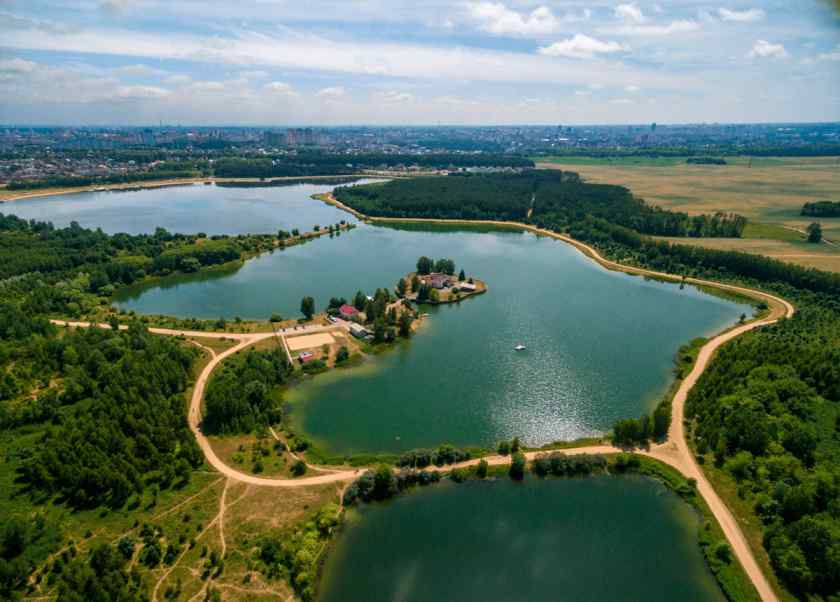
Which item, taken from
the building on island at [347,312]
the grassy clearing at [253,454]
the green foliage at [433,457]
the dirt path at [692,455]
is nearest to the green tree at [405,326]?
the building on island at [347,312]

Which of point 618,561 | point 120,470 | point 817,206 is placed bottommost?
point 618,561

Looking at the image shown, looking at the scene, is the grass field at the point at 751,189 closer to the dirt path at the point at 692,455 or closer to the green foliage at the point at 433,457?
the dirt path at the point at 692,455

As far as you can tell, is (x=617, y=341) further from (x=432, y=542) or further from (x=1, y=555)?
(x=1, y=555)

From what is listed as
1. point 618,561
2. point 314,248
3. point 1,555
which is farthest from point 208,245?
point 618,561

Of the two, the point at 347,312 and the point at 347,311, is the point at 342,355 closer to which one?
the point at 347,312

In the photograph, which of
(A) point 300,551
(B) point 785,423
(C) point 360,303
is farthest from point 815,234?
(A) point 300,551

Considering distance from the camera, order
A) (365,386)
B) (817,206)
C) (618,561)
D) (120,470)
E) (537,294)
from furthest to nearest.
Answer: (817,206) < (537,294) < (365,386) < (120,470) < (618,561)
